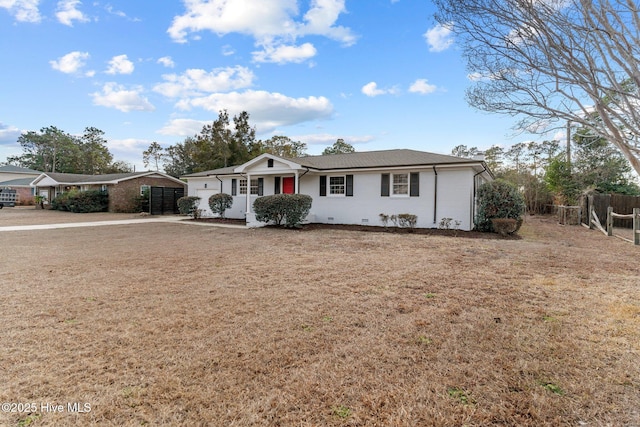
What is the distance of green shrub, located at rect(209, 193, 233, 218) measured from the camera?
58.9 ft

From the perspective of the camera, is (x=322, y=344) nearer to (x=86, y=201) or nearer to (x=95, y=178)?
(x=86, y=201)

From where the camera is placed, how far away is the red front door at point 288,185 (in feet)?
53.0

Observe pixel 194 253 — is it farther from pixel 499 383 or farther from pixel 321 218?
pixel 321 218

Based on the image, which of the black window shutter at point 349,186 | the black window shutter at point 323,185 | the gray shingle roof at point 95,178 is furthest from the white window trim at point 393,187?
the gray shingle roof at point 95,178

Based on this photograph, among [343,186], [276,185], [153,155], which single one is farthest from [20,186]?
[343,186]

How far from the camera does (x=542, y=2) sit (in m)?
4.43

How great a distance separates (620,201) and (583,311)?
17.0 meters

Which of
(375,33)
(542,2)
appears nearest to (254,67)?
(375,33)

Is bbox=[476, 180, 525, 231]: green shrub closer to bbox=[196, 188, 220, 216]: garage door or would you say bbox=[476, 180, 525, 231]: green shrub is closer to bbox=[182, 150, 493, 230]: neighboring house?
bbox=[182, 150, 493, 230]: neighboring house

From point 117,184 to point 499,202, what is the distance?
26092 millimetres

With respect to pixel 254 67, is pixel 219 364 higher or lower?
lower

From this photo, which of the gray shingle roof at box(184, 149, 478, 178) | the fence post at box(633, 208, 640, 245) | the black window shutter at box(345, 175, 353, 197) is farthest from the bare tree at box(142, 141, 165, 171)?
the fence post at box(633, 208, 640, 245)

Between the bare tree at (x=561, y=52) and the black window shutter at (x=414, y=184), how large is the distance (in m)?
7.41

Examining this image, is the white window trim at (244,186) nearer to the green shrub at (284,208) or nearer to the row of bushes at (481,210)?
the row of bushes at (481,210)
